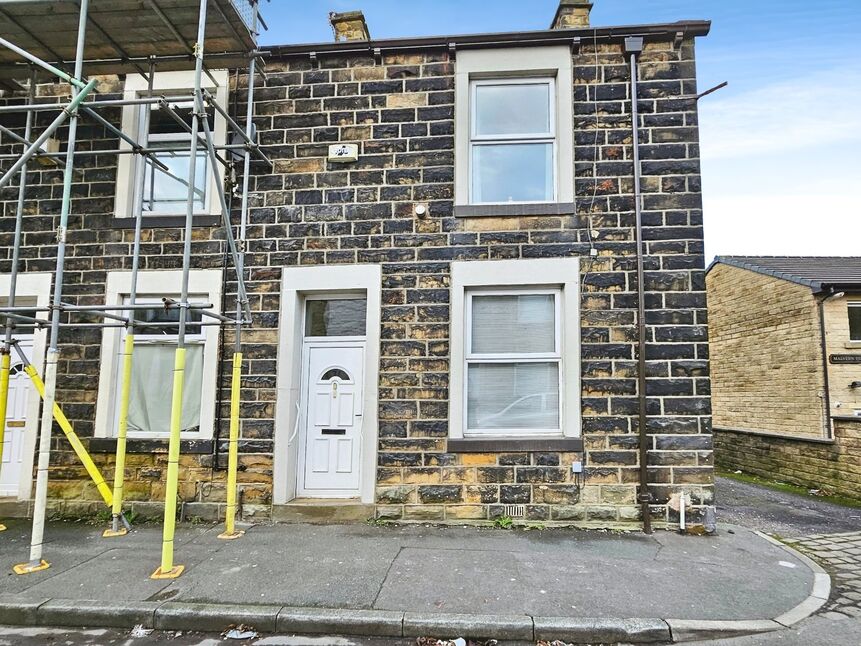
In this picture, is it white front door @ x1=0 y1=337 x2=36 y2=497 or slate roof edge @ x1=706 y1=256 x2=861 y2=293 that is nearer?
white front door @ x1=0 y1=337 x2=36 y2=497

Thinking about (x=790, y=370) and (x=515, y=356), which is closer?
(x=515, y=356)

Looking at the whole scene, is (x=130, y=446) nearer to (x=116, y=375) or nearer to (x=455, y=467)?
(x=116, y=375)

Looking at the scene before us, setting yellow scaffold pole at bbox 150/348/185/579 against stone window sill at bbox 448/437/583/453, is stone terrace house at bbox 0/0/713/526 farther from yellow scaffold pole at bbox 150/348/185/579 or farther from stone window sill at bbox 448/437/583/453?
yellow scaffold pole at bbox 150/348/185/579

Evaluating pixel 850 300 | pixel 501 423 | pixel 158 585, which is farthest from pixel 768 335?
pixel 158 585

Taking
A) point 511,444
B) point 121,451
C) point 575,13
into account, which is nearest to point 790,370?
point 511,444

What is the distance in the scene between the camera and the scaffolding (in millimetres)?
4773

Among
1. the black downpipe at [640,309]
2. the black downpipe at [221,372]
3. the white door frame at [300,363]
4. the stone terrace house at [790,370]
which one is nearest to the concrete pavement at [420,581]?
the black downpipe at [640,309]

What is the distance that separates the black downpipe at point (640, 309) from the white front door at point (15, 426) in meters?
7.52

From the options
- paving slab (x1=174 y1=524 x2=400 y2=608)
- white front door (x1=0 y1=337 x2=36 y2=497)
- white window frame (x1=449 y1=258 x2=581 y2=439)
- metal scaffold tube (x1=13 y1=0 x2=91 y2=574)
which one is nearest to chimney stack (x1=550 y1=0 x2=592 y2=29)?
white window frame (x1=449 y1=258 x2=581 y2=439)

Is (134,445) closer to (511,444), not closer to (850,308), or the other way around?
(511,444)

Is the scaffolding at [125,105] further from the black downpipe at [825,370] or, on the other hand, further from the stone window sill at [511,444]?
the black downpipe at [825,370]

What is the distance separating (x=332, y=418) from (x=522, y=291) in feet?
9.34

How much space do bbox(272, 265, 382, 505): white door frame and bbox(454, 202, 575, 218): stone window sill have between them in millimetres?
1265

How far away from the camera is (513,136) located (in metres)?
6.63
